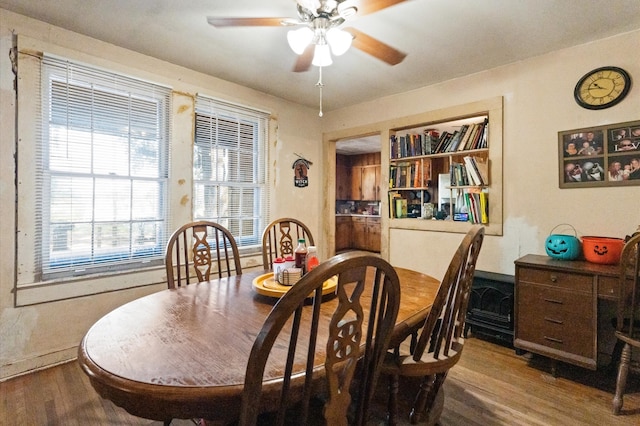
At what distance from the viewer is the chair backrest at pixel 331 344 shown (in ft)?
2.05

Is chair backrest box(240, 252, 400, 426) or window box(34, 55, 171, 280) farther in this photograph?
window box(34, 55, 171, 280)

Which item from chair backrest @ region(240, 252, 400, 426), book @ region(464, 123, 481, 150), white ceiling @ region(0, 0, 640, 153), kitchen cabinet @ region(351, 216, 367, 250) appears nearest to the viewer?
chair backrest @ region(240, 252, 400, 426)

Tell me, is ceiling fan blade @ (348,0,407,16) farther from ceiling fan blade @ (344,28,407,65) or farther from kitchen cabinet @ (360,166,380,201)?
kitchen cabinet @ (360,166,380,201)

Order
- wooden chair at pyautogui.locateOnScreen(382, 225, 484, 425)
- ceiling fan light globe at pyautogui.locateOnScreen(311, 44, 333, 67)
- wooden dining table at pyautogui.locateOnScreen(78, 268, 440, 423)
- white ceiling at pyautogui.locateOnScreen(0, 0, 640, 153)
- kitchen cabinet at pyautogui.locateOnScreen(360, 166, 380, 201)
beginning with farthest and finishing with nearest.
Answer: kitchen cabinet at pyautogui.locateOnScreen(360, 166, 380, 201) < white ceiling at pyautogui.locateOnScreen(0, 0, 640, 153) < ceiling fan light globe at pyautogui.locateOnScreen(311, 44, 333, 67) < wooden chair at pyautogui.locateOnScreen(382, 225, 484, 425) < wooden dining table at pyautogui.locateOnScreen(78, 268, 440, 423)

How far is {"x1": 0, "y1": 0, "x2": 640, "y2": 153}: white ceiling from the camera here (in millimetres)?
1961

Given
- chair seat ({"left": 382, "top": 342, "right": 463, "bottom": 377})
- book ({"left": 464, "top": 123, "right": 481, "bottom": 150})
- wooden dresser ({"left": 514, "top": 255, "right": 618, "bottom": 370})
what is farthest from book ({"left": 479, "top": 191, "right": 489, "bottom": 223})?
chair seat ({"left": 382, "top": 342, "right": 463, "bottom": 377})

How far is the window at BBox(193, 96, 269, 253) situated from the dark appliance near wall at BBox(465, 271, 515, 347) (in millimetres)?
2269

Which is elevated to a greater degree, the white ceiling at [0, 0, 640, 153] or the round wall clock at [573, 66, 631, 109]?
the white ceiling at [0, 0, 640, 153]

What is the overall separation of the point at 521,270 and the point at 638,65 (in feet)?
5.49

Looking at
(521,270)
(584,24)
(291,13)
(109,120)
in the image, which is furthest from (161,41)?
(521,270)

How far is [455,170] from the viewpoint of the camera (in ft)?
10.1

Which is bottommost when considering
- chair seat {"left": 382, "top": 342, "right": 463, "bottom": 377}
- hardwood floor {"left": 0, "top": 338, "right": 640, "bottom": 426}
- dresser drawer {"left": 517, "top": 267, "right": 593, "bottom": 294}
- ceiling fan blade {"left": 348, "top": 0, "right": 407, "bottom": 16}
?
hardwood floor {"left": 0, "top": 338, "right": 640, "bottom": 426}

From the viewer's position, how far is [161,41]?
245 centimetres

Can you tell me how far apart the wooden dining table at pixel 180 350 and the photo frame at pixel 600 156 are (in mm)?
1896
